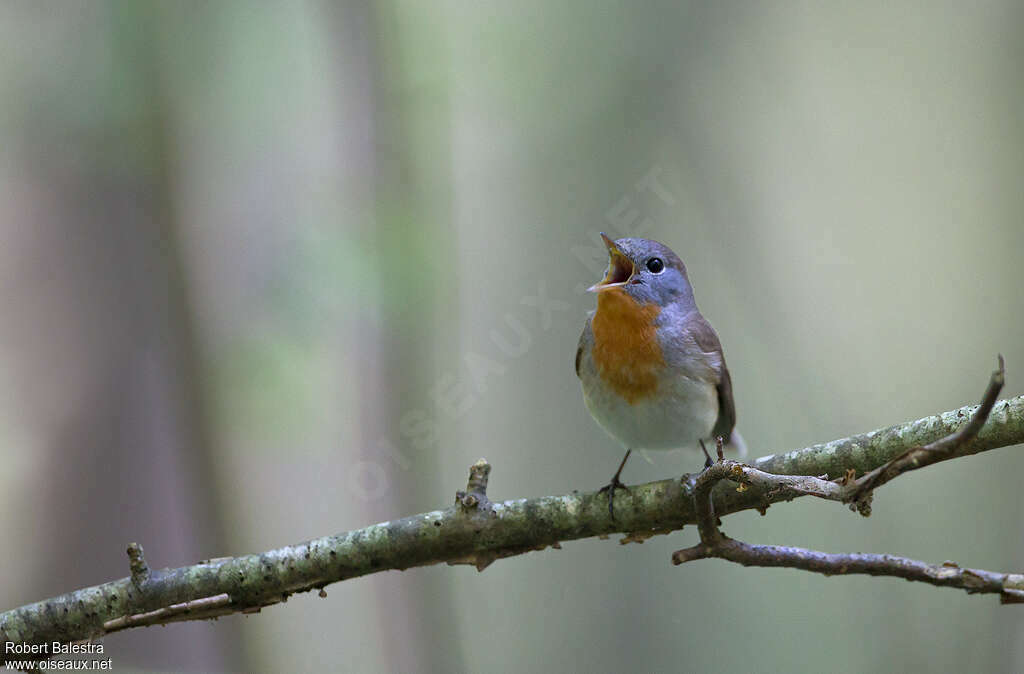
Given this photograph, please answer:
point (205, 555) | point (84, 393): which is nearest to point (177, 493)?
point (205, 555)

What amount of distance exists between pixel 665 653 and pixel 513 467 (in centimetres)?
175

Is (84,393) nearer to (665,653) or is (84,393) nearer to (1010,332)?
(665,653)

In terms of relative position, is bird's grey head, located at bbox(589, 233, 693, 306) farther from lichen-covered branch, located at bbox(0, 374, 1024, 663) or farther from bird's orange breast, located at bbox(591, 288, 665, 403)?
lichen-covered branch, located at bbox(0, 374, 1024, 663)

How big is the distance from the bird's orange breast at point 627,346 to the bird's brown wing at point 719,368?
21cm

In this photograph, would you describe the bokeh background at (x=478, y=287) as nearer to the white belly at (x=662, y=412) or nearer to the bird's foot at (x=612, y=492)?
the white belly at (x=662, y=412)

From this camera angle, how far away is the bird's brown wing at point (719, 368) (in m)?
3.85

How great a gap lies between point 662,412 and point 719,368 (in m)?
0.38

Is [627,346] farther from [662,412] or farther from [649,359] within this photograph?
[662,412]

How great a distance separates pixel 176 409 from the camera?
186 inches

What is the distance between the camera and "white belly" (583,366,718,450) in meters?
3.72

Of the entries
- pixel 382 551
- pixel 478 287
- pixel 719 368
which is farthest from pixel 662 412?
pixel 478 287

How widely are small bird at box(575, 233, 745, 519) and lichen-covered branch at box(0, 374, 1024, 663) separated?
2.04 feet

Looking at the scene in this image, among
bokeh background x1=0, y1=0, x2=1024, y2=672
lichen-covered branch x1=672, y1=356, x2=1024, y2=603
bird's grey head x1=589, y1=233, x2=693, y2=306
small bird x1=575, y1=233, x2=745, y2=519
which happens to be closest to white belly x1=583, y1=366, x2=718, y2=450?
small bird x1=575, y1=233, x2=745, y2=519

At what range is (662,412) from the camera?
12.2 ft
